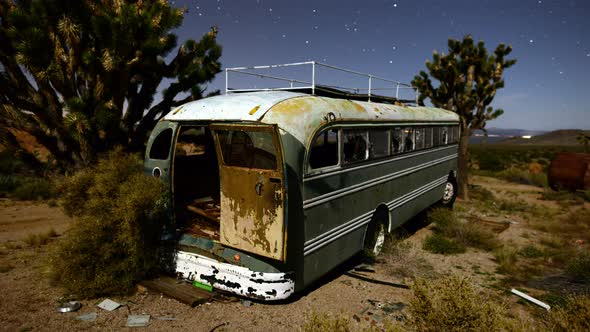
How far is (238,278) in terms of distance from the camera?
14.6ft

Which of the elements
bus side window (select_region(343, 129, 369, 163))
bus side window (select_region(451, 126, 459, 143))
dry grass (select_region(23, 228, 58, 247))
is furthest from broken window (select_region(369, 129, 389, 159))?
dry grass (select_region(23, 228, 58, 247))

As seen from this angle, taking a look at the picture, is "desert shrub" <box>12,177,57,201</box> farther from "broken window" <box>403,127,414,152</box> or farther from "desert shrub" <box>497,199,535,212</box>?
"desert shrub" <box>497,199,535,212</box>

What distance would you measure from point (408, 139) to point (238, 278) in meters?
4.73

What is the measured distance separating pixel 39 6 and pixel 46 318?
767 cm

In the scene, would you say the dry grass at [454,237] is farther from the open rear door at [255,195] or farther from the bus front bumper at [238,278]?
the open rear door at [255,195]

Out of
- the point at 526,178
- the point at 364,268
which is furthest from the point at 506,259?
the point at 526,178

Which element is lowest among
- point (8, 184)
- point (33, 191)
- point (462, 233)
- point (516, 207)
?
point (516, 207)

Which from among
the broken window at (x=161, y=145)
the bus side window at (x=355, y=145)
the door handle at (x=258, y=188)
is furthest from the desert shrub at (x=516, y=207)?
the broken window at (x=161, y=145)

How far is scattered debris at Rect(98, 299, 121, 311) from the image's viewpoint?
14.5 feet

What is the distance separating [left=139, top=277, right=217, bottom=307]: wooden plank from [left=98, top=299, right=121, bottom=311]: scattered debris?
1.46ft

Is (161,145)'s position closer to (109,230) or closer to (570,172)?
(109,230)

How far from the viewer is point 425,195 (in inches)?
342

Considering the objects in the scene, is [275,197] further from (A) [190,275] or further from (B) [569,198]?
(B) [569,198]

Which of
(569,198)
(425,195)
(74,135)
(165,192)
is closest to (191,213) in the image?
(165,192)
